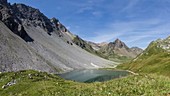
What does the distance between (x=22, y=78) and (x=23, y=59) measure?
452 ft

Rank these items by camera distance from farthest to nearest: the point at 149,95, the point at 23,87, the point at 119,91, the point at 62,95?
the point at 23,87 → the point at 62,95 → the point at 119,91 → the point at 149,95

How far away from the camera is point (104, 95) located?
24578mm

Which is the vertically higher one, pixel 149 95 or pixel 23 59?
pixel 23 59

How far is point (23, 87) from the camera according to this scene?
157ft

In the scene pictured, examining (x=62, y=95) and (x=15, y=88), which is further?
(x=15, y=88)

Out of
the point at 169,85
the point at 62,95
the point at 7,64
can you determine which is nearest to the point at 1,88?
the point at 62,95

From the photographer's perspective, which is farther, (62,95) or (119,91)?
(62,95)

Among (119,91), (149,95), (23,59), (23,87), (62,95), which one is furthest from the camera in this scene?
(23,59)

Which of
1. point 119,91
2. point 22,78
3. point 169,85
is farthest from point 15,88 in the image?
point 169,85

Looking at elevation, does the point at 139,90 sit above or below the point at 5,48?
below

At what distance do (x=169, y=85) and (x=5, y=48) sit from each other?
184 m

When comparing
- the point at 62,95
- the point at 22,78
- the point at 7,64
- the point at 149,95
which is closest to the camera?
the point at 149,95

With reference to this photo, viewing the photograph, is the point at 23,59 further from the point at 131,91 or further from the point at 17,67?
the point at 131,91

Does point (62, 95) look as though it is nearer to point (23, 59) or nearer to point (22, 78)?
point (22, 78)
